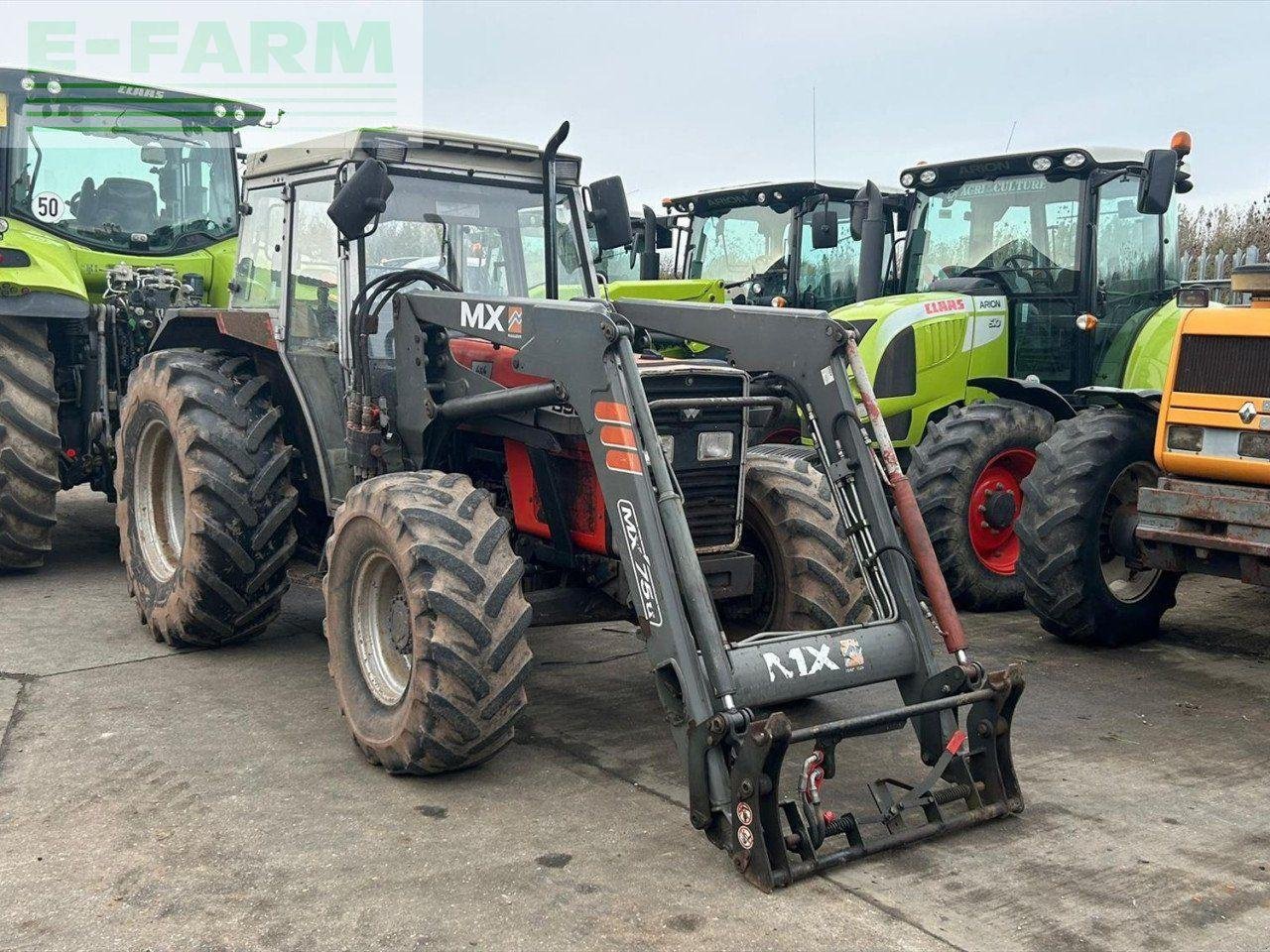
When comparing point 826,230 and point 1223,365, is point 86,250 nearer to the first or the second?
point 826,230

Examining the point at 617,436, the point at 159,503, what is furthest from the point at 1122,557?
the point at 159,503

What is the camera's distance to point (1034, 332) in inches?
328

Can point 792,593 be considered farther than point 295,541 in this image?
No

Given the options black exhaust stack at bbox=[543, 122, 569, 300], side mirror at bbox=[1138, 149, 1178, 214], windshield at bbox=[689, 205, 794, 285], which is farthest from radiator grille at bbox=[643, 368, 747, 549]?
windshield at bbox=[689, 205, 794, 285]

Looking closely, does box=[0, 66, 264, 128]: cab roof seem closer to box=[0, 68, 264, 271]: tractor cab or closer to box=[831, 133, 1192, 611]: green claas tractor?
box=[0, 68, 264, 271]: tractor cab

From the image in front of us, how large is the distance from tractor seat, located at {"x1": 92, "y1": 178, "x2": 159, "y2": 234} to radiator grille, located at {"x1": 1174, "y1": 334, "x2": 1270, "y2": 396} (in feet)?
21.9

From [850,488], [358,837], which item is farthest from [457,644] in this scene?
[850,488]

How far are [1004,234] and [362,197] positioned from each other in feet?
16.2

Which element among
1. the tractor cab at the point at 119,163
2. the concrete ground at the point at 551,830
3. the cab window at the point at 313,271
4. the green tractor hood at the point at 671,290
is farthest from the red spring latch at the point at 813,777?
the tractor cab at the point at 119,163

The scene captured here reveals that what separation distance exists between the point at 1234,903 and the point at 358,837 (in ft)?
8.73

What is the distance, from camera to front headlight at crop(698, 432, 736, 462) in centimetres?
493

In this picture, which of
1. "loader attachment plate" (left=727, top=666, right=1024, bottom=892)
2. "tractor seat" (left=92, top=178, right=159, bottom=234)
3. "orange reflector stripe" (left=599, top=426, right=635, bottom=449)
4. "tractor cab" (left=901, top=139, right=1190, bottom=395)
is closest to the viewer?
"loader attachment plate" (left=727, top=666, right=1024, bottom=892)

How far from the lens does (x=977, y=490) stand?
7.43 meters

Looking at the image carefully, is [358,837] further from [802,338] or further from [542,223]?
[542,223]
